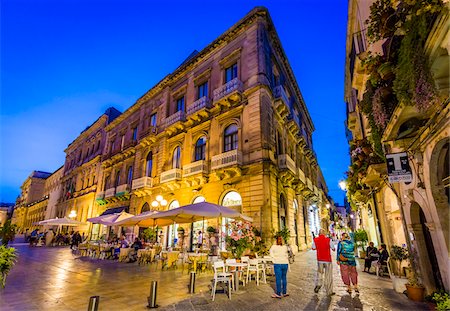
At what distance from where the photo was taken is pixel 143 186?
1917cm

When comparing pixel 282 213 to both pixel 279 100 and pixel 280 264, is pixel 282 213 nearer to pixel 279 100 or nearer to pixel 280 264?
pixel 279 100

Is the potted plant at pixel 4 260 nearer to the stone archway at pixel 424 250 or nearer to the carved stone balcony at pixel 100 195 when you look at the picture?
the stone archway at pixel 424 250

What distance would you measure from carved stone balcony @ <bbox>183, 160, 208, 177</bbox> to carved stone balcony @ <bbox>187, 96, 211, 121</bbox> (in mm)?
3681

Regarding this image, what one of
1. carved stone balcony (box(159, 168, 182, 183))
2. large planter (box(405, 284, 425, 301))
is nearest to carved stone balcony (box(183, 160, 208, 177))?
carved stone balcony (box(159, 168, 182, 183))

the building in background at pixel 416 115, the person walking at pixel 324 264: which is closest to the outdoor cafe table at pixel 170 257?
the person walking at pixel 324 264

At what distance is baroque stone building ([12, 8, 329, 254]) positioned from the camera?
13719mm

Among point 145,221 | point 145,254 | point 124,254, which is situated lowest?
point 124,254

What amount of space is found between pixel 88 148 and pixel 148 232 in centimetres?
2703

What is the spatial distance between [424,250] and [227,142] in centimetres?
1126

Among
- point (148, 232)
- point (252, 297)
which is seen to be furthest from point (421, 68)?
point (148, 232)

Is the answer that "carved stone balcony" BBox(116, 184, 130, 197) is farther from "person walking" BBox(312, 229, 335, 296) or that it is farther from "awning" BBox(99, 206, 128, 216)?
"person walking" BBox(312, 229, 335, 296)

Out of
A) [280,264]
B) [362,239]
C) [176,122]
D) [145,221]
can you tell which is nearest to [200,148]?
[176,122]

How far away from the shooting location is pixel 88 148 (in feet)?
111

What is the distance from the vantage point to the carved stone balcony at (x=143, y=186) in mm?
19172
